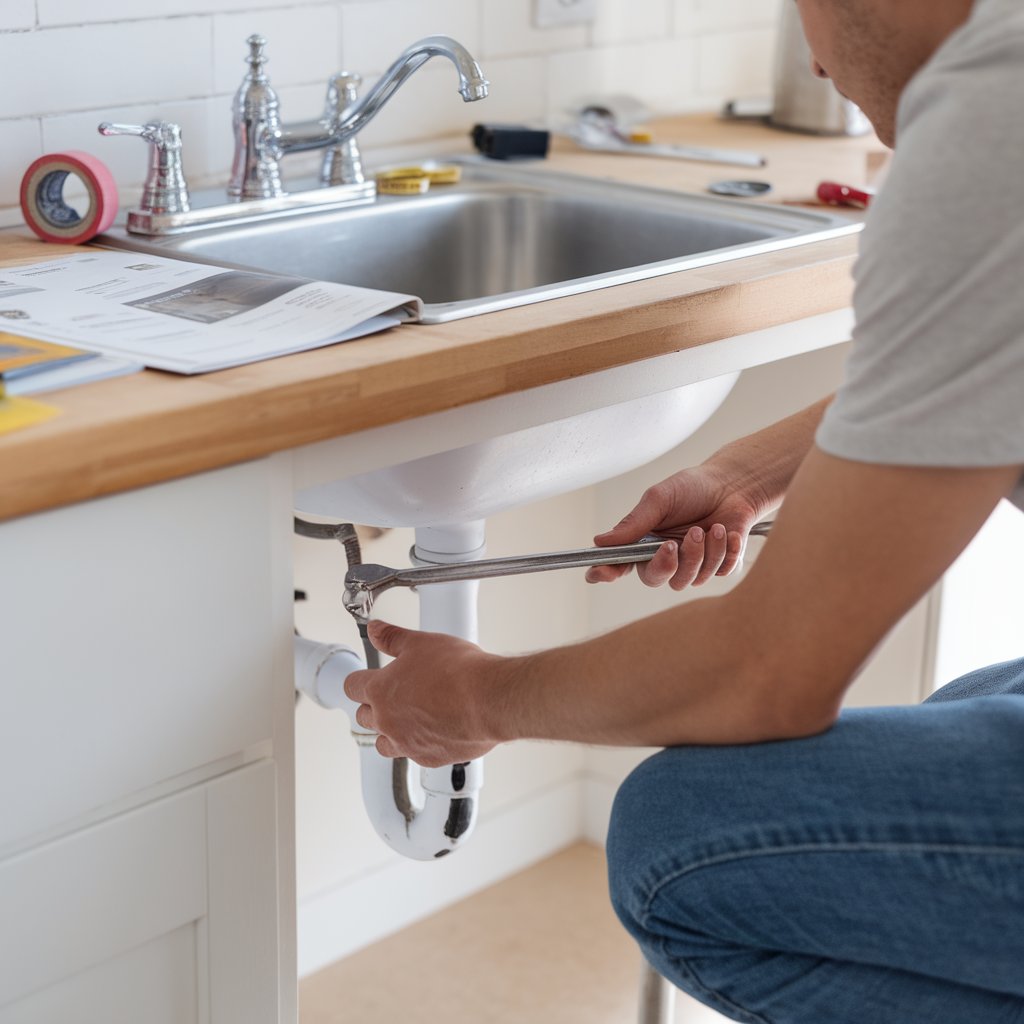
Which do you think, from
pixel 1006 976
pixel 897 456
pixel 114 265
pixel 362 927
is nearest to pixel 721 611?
pixel 897 456

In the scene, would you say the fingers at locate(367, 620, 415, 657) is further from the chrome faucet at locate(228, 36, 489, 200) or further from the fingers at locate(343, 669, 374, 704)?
the chrome faucet at locate(228, 36, 489, 200)

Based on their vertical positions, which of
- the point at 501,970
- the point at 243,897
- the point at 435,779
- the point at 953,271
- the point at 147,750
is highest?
the point at 953,271

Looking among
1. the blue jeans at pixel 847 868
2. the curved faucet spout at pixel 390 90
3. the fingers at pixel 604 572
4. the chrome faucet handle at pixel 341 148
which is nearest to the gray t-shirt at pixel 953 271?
the blue jeans at pixel 847 868

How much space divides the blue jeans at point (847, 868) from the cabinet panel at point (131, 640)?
0.27m

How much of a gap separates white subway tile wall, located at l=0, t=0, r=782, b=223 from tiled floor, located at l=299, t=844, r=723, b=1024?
0.96 meters

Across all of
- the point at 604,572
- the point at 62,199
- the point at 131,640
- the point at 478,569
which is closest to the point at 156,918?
the point at 131,640

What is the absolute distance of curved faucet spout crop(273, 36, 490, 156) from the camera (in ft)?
4.33

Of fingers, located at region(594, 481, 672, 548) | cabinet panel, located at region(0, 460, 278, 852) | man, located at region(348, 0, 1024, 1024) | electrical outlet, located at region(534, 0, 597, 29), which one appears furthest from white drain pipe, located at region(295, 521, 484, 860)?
electrical outlet, located at region(534, 0, 597, 29)

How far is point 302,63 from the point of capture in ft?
5.35

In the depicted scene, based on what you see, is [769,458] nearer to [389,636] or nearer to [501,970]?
[389,636]

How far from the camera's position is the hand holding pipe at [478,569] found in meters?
0.98

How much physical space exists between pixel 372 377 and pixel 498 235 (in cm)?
74

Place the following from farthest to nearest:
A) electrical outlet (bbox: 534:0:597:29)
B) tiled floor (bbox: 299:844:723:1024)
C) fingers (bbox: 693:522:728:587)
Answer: electrical outlet (bbox: 534:0:597:29) → tiled floor (bbox: 299:844:723:1024) → fingers (bbox: 693:522:728:587)

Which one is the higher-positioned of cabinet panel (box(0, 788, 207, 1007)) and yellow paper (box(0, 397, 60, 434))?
yellow paper (box(0, 397, 60, 434))
